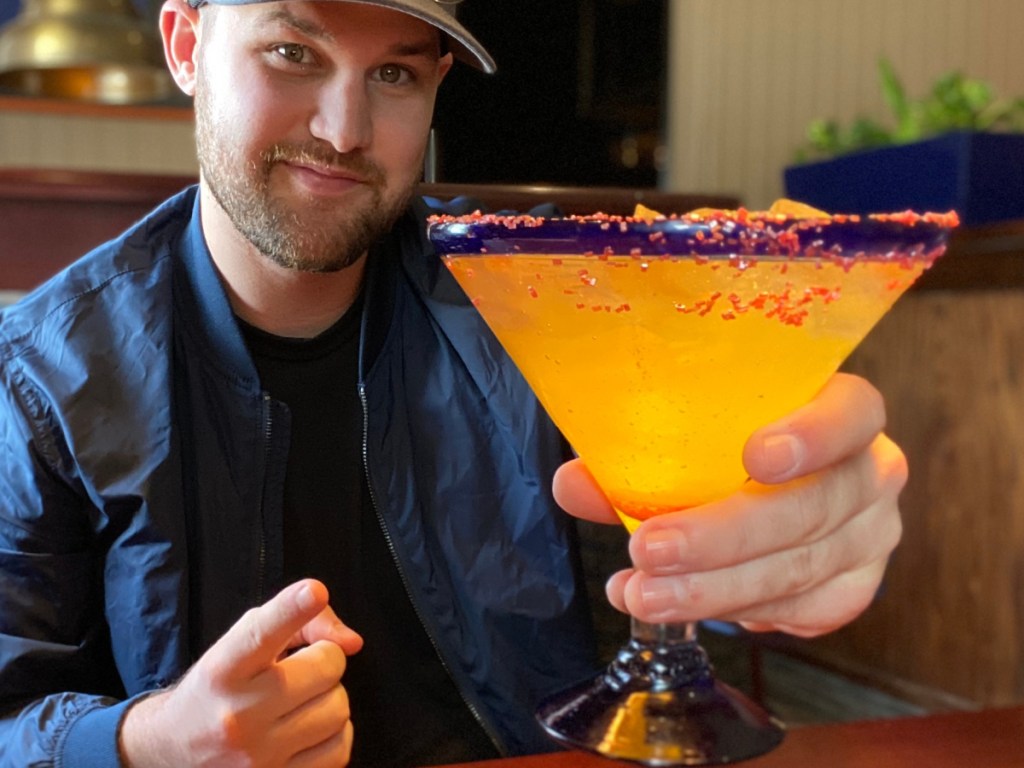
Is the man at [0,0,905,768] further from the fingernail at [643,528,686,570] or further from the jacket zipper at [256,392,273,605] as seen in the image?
the fingernail at [643,528,686,570]

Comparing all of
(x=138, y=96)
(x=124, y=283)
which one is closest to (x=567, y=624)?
(x=124, y=283)

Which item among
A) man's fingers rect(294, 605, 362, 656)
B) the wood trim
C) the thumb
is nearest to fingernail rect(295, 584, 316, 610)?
the thumb

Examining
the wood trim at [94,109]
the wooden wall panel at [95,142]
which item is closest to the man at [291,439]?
the wood trim at [94,109]

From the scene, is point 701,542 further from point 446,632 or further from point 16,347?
point 16,347

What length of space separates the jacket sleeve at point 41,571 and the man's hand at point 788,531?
0.44 metres

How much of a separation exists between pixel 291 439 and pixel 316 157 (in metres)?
0.27

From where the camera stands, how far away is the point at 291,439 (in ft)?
3.57

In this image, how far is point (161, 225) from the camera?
3.73 ft

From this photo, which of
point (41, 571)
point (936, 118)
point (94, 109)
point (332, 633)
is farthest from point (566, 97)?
point (332, 633)

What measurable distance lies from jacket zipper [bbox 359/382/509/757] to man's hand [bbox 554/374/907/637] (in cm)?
30

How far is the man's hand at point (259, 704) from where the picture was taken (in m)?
0.65

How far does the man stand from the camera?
0.94m

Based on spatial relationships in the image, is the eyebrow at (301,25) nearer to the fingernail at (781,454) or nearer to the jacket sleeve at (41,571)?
the jacket sleeve at (41,571)

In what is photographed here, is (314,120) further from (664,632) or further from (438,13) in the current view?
(664,632)
